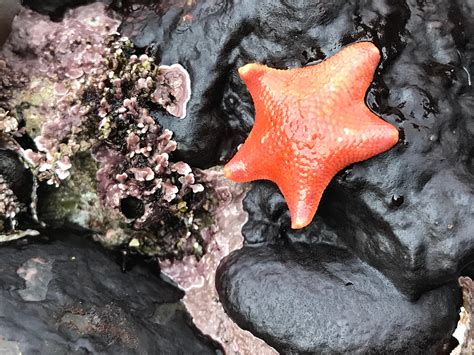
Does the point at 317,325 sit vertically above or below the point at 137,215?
above

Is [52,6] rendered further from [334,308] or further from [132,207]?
[334,308]

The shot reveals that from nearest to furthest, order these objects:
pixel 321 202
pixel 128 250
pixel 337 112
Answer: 1. pixel 337 112
2. pixel 321 202
3. pixel 128 250

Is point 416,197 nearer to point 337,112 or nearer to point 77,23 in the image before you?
point 337,112

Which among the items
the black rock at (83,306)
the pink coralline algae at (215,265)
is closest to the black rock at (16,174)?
the black rock at (83,306)

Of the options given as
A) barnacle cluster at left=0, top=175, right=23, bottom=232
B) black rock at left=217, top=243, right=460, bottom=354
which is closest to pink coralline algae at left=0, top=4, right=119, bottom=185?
barnacle cluster at left=0, top=175, right=23, bottom=232

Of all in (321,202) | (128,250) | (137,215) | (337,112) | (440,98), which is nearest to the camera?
(337,112)

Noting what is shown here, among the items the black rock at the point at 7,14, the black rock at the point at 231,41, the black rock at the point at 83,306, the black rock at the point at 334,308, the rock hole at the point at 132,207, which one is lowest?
the black rock at the point at 83,306

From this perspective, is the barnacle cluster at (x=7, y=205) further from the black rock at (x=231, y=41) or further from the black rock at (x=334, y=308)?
the black rock at (x=334, y=308)

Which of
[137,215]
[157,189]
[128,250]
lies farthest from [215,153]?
[128,250]
